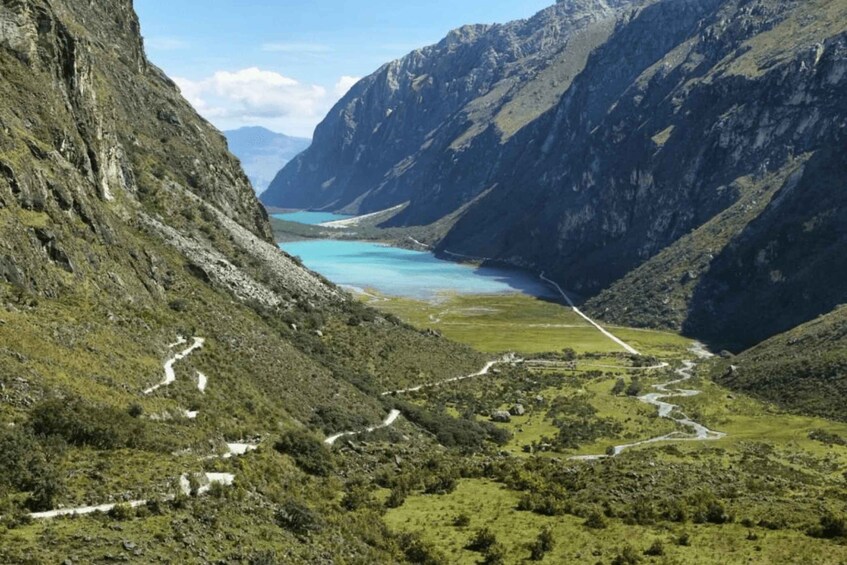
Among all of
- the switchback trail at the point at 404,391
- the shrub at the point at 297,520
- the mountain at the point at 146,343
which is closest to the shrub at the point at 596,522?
the mountain at the point at 146,343

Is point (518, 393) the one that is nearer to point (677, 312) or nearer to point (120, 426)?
point (120, 426)

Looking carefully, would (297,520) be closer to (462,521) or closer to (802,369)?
(462,521)

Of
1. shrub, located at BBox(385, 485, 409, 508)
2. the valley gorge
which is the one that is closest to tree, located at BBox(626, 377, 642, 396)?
the valley gorge

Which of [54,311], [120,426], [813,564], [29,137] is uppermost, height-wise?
[29,137]

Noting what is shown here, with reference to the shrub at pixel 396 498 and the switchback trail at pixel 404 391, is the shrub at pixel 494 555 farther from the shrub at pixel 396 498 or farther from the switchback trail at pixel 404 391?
the switchback trail at pixel 404 391

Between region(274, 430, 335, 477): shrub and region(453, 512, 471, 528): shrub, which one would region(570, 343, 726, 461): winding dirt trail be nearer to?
region(274, 430, 335, 477): shrub

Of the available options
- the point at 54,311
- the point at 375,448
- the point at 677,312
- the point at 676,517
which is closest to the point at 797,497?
the point at 676,517

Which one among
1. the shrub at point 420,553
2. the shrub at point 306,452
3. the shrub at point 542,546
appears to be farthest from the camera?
the shrub at point 306,452
